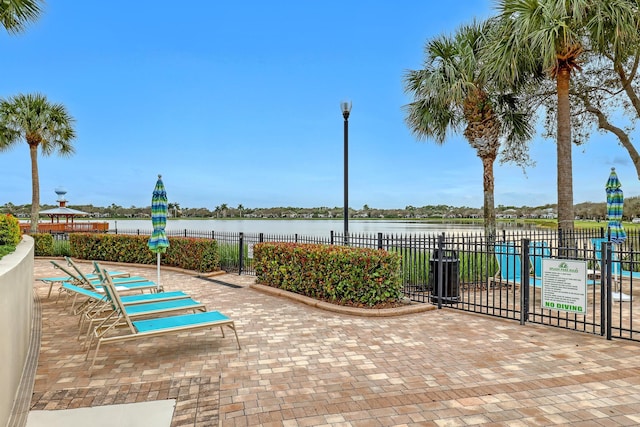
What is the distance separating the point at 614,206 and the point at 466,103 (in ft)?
20.4

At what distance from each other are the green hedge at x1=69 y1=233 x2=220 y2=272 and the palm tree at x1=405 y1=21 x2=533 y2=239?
27.9 ft

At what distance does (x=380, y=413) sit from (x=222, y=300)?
219 inches

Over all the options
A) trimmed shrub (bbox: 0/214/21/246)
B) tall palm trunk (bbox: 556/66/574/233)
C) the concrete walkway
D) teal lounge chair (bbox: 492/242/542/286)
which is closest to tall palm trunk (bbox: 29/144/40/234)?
trimmed shrub (bbox: 0/214/21/246)

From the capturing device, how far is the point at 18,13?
8.64 m

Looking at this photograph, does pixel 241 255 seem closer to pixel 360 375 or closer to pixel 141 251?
pixel 141 251

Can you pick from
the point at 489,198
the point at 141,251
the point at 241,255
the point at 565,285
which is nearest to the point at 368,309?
the point at 565,285

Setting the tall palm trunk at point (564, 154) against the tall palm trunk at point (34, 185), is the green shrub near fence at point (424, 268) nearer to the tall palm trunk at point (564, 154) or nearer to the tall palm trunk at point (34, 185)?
the tall palm trunk at point (564, 154)

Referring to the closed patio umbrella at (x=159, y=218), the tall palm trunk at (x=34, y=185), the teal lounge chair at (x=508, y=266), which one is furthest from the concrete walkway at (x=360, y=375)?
the tall palm trunk at (x=34, y=185)

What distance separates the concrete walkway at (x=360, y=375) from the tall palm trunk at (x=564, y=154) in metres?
6.44

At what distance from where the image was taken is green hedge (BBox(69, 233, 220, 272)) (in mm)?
12438

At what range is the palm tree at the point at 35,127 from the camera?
2225 centimetres

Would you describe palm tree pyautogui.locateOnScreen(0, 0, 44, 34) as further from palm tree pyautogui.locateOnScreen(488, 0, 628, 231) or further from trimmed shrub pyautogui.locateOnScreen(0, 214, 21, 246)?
palm tree pyautogui.locateOnScreen(488, 0, 628, 231)

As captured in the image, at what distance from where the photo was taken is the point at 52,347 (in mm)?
5070

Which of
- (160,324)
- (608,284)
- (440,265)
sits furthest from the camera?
(440,265)
